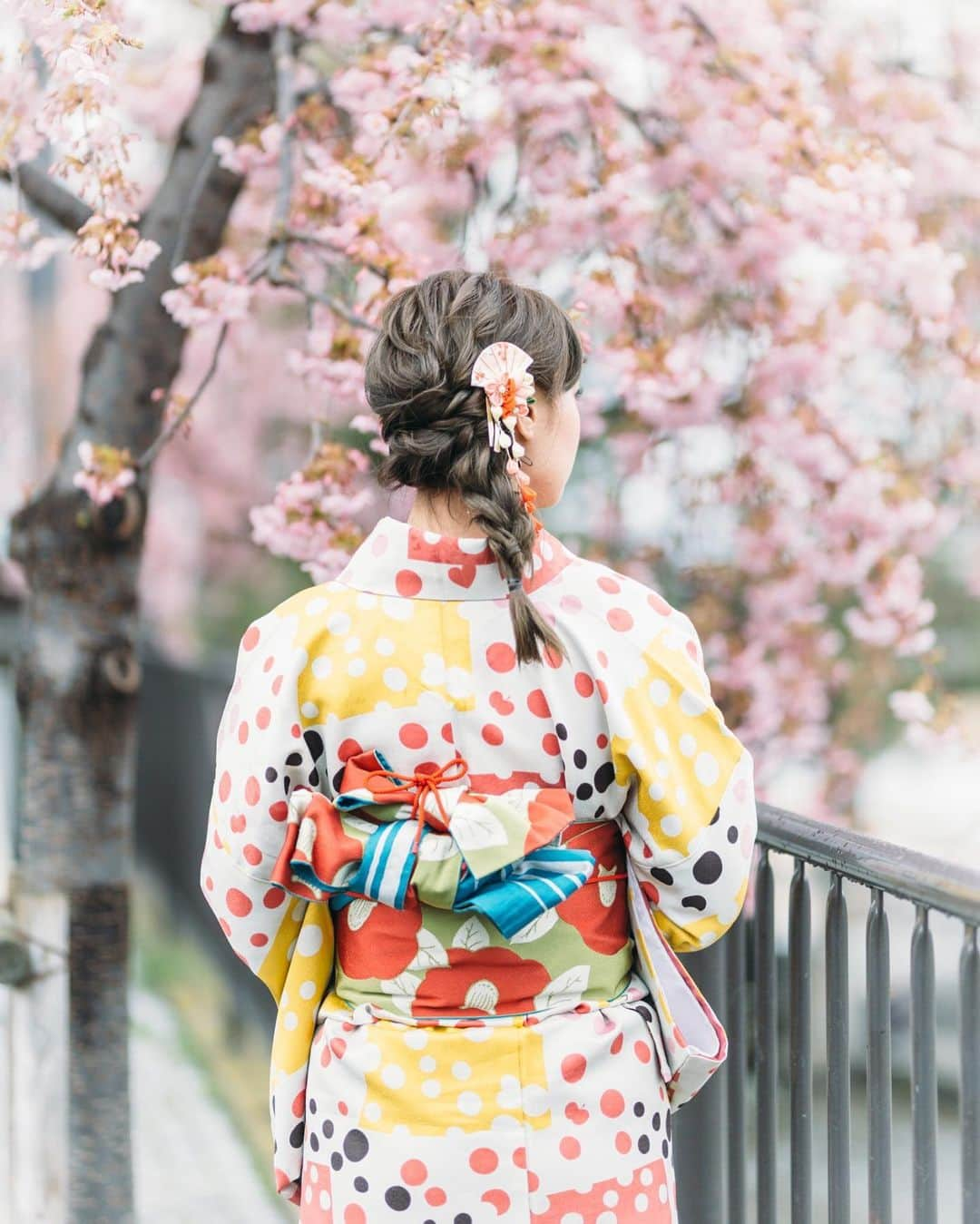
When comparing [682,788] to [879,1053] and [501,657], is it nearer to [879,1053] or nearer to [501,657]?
[501,657]

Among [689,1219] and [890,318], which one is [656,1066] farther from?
[890,318]

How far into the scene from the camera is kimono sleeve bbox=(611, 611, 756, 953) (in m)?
1.40

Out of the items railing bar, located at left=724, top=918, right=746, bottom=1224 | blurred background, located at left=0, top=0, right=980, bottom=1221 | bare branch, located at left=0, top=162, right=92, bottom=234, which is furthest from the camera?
bare branch, located at left=0, top=162, right=92, bottom=234

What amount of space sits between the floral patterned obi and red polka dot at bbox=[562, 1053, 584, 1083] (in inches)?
2.2

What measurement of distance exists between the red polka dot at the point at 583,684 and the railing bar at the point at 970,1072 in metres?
0.43

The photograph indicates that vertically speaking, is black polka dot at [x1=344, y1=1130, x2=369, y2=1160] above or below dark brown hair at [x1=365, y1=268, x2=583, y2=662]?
below

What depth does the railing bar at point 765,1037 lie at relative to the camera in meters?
1.82

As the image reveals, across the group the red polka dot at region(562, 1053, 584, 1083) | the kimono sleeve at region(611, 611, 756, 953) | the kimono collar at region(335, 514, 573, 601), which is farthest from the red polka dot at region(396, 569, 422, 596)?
the red polka dot at region(562, 1053, 584, 1083)

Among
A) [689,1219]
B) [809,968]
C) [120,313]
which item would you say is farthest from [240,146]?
[689,1219]

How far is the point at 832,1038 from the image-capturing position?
62.7 inches

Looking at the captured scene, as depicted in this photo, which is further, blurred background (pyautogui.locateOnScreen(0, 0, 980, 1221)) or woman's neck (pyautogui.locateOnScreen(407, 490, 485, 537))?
blurred background (pyautogui.locateOnScreen(0, 0, 980, 1221))

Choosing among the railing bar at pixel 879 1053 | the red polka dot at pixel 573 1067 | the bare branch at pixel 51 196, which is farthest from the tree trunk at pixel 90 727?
the railing bar at pixel 879 1053

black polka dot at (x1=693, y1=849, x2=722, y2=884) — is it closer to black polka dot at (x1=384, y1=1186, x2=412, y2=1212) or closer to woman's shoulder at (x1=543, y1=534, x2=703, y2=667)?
woman's shoulder at (x1=543, y1=534, x2=703, y2=667)

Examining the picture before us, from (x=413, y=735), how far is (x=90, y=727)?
5.10 ft
